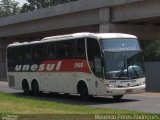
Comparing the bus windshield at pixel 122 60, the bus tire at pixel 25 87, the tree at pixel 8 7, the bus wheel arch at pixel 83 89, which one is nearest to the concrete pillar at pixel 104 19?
the bus tire at pixel 25 87

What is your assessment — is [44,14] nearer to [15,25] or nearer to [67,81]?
[15,25]

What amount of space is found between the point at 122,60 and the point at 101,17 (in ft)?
61.5

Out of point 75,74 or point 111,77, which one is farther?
point 75,74

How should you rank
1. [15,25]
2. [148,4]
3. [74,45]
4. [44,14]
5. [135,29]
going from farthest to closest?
[15,25] < [44,14] < [135,29] < [148,4] < [74,45]

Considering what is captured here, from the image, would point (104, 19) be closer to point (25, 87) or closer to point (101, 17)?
point (101, 17)

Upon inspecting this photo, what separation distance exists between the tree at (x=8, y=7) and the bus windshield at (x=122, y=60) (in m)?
128

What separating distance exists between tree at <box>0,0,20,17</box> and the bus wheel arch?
12698 cm

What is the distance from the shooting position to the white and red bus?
837 inches

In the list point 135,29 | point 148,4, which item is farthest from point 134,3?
point 135,29

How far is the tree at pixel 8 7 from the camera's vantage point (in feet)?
488

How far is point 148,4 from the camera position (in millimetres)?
35656

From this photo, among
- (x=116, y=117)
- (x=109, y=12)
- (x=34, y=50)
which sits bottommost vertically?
(x=116, y=117)

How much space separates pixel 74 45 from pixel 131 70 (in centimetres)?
330

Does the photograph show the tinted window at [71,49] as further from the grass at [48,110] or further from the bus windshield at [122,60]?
the grass at [48,110]
